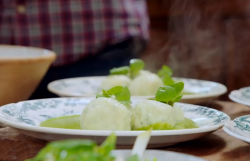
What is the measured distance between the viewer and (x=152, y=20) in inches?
147

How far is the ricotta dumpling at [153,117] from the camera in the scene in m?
0.98

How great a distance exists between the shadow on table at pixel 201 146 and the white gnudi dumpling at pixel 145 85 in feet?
1.58

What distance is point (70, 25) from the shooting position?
2234mm

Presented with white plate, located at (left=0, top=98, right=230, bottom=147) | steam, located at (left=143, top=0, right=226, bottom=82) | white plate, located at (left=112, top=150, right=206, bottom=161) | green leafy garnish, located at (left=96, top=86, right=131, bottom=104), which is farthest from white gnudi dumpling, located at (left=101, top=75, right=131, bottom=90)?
steam, located at (left=143, top=0, right=226, bottom=82)

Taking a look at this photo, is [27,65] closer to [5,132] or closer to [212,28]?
[5,132]

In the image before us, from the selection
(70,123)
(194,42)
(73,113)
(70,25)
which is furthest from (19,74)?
(194,42)

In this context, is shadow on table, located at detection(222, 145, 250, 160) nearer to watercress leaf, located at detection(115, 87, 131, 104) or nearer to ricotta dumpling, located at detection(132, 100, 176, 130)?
ricotta dumpling, located at detection(132, 100, 176, 130)

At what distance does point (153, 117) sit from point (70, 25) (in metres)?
1.36

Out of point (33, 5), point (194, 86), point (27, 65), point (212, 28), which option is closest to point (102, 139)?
point (27, 65)

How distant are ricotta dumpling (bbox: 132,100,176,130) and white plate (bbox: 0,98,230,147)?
61 millimetres

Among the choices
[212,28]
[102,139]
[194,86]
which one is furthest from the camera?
[212,28]

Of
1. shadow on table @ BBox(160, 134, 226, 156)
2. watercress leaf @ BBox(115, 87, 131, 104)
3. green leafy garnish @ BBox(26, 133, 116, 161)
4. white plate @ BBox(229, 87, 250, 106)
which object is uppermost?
green leafy garnish @ BBox(26, 133, 116, 161)

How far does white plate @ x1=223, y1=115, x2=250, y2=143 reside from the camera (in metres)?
0.88

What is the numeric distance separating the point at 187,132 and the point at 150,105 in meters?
0.14
